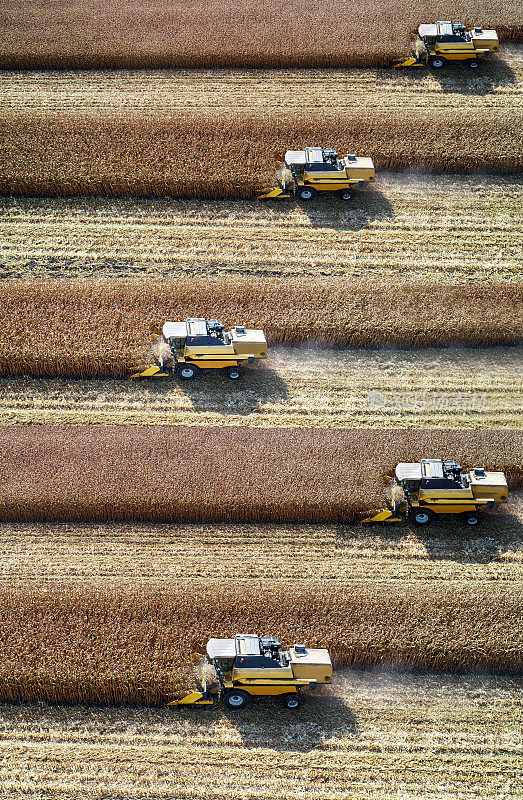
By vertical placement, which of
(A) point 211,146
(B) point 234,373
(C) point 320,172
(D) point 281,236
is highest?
(A) point 211,146

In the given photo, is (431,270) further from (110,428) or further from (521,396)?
(110,428)

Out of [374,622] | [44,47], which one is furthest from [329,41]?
[374,622]

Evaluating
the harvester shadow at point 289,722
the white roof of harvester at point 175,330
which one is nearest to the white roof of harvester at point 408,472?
the harvester shadow at point 289,722

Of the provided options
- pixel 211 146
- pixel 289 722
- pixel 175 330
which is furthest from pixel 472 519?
pixel 211 146

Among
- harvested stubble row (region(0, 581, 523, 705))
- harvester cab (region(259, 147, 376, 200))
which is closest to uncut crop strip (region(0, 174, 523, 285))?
harvester cab (region(259, 147, 376, 200))

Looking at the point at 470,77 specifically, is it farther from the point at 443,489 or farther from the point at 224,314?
the point at 443,489

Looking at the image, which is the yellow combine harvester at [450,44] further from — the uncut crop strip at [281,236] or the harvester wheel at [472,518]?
the harvester wheel at [472,518]
